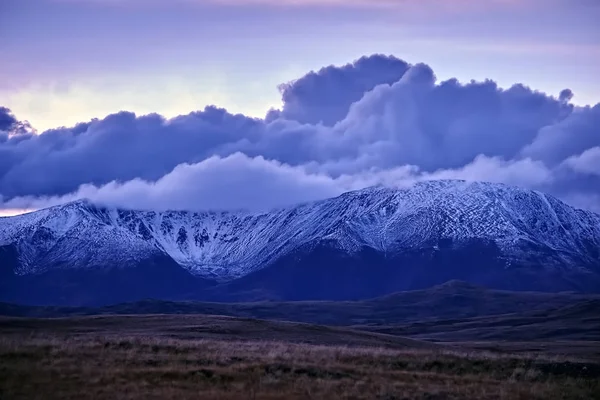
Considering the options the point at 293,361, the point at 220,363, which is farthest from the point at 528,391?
the point at 220,363

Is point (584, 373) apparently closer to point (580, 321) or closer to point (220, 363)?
point (220, 363)

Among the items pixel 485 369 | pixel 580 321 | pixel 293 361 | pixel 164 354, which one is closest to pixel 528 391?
pixel 485 369

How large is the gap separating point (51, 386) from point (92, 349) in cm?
1205

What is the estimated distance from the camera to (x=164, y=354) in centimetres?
5053

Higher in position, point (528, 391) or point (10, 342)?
point (10, 342)

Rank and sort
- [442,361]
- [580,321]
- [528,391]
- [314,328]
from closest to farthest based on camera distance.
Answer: [528,391]
[442,361]
[314,328]
[580,321]

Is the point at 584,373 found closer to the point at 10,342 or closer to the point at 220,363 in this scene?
the point at 220,363

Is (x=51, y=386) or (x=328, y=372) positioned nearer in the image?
(x=51, y=386)

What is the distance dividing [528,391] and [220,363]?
16410 mm

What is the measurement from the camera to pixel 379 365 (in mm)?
51656

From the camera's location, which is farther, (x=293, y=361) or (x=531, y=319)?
(x=531, y=319)

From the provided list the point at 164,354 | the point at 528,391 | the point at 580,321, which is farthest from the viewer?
the point at 580,321

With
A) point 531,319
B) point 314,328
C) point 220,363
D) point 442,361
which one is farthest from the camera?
point 531,319

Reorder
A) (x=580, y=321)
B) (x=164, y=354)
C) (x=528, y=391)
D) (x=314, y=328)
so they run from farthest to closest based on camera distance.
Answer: (x=580, y=321) < (x=314, y=328) < (x=164, y=354) < (x=528, y=391)
